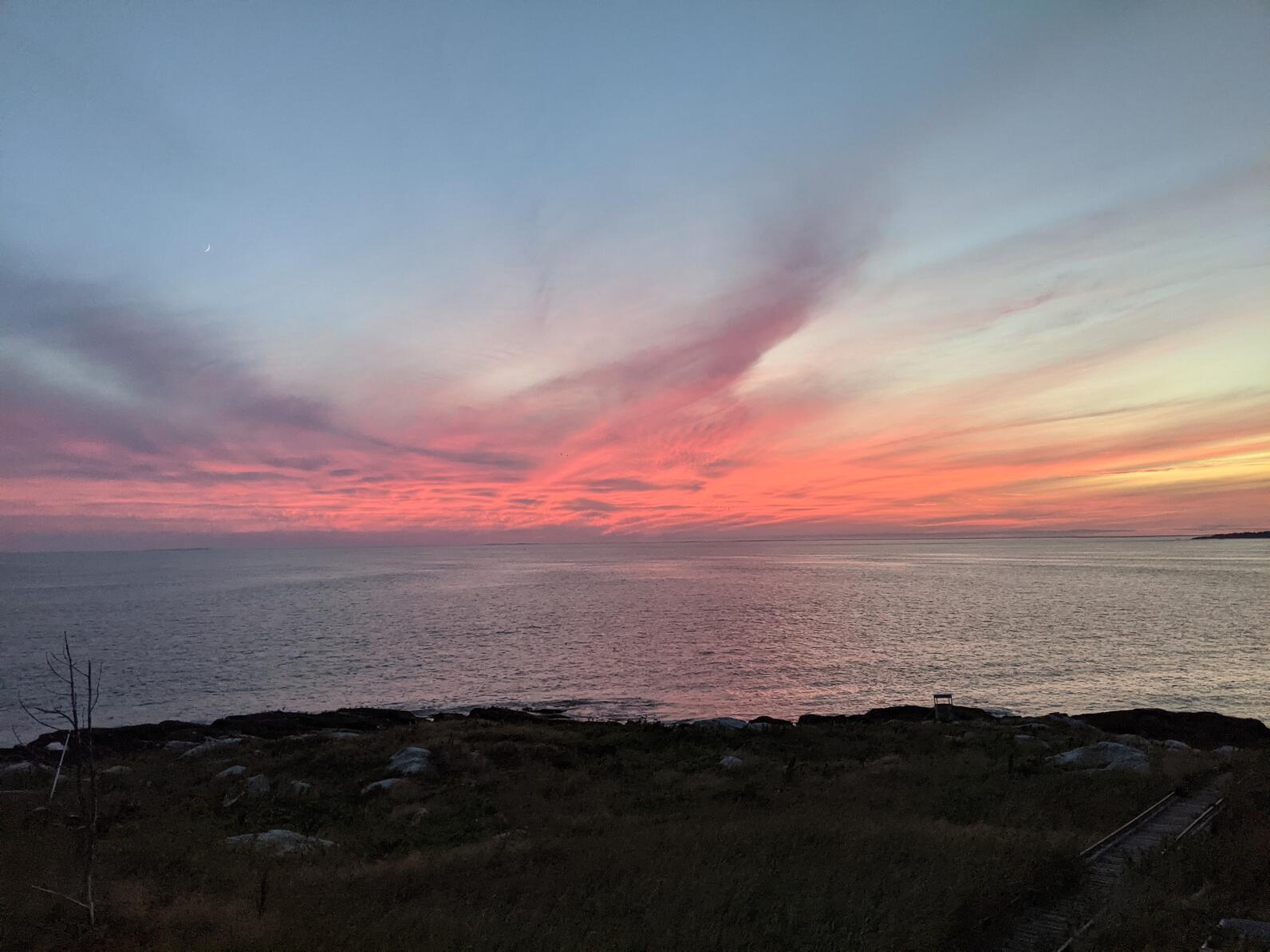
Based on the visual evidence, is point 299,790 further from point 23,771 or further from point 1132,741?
point 1132,741

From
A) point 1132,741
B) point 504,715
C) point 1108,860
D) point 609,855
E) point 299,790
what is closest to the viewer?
Answer: point 1108,860

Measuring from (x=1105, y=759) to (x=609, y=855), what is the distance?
20.2 metres

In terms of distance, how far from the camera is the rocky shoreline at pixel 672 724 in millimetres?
35469

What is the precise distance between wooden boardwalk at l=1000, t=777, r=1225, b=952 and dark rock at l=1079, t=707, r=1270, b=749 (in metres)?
18.8

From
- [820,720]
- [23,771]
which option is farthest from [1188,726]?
[23,771]

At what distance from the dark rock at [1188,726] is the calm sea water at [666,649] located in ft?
17.3

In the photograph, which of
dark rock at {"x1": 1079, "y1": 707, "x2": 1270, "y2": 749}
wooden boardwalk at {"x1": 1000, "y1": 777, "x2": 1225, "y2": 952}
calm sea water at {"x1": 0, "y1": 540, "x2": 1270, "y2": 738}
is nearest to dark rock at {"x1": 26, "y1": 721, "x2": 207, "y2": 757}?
calm sea water at {"x1": 0, "y1": 540, "x2": 1270, "y2": 738}

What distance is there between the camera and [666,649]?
68.2 meters

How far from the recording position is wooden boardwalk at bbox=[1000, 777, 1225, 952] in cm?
1154

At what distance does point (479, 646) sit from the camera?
234 ft

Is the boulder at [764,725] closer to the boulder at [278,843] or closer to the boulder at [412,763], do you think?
the boulder at [412,763]

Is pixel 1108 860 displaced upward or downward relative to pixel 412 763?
upward

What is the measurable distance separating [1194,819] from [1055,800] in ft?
12.3

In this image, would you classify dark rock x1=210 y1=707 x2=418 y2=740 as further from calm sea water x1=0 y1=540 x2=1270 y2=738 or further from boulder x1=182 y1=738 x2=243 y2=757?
calm sea water x1=0 y1=540 x2=1270 y2=738
